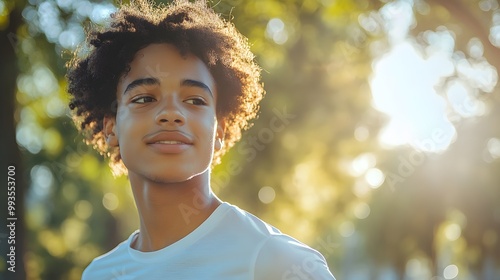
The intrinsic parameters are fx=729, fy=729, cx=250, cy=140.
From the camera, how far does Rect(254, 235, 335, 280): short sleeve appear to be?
303cm

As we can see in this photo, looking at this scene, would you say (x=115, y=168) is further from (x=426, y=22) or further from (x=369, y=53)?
(x=369, y=53)

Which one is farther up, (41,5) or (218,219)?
(41,5)

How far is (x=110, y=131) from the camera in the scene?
397cm

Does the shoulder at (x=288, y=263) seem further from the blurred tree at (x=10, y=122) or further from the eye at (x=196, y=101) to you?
the blurred tree at (x=10, y=122)

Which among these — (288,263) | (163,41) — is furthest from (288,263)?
(163,41)

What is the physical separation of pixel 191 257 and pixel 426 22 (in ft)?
27.0

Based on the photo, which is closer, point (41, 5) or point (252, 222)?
point (252, 222)

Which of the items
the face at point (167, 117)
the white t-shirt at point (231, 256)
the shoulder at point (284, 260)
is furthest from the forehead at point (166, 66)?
the shoulder at point (284, 260)

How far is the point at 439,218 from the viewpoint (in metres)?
25.0

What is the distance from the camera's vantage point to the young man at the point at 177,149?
3209mm

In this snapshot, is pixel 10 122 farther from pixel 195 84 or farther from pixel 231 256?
pixel 231 256

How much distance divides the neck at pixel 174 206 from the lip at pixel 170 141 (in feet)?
0.62

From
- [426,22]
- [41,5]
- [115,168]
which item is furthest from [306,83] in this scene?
[115,168]

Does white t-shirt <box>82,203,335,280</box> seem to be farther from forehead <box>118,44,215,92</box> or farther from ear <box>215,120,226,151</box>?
forehead <box>118,44,215,92</box>
